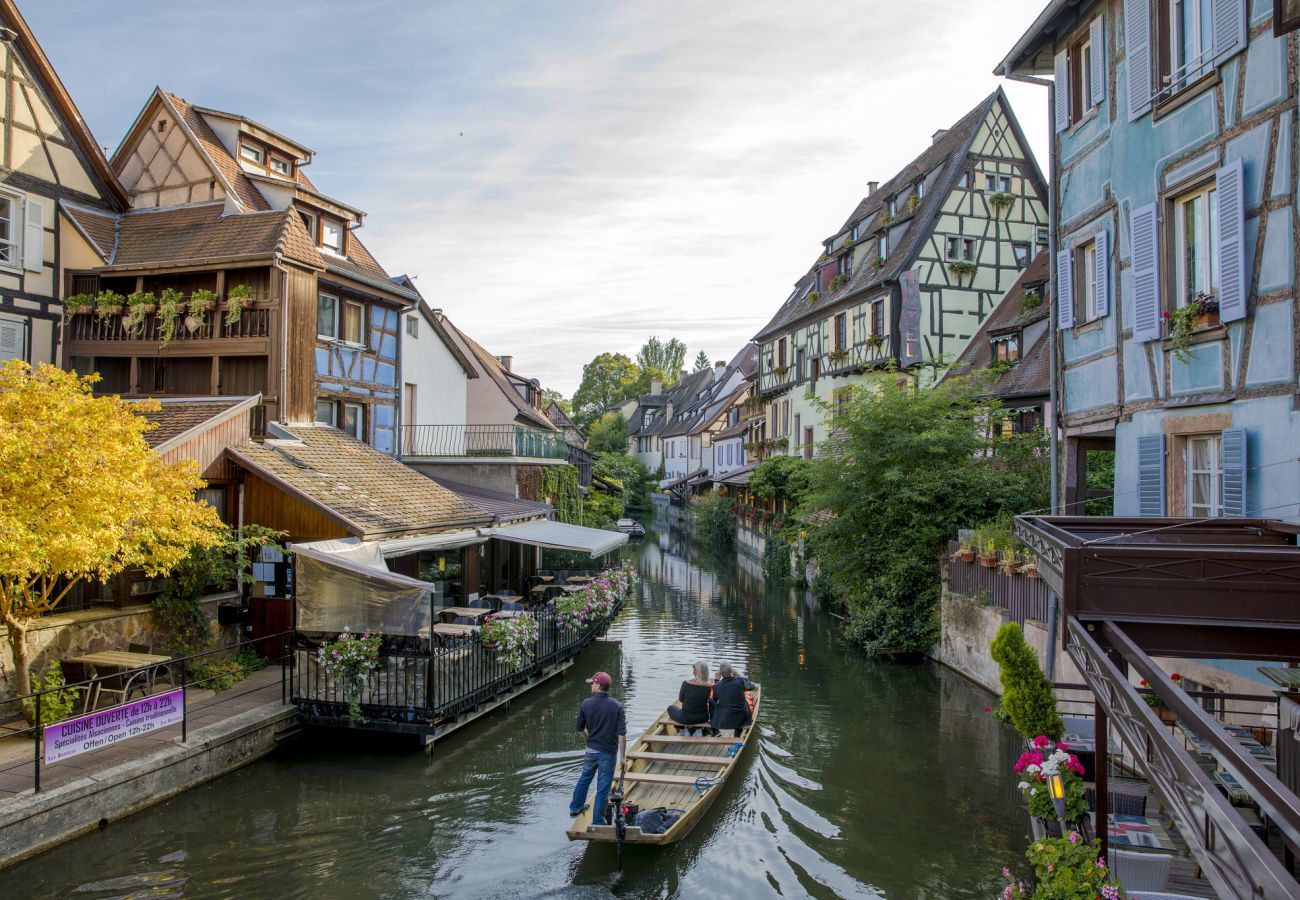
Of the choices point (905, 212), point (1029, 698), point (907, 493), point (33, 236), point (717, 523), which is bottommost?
point (717, 523)

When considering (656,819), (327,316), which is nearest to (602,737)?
(656,819)

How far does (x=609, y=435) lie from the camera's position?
273 feet

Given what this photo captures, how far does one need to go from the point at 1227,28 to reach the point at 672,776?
10460 millimetres

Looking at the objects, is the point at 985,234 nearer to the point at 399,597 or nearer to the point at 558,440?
the point at 558,440

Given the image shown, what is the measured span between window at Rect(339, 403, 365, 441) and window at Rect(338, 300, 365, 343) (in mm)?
1526

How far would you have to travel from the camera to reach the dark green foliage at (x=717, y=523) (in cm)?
4591

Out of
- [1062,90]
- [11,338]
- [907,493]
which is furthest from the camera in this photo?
[907,493]

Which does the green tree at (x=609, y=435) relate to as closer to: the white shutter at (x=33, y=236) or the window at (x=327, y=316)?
Result: the window at (x=327, y=316)

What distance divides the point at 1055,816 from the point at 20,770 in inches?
396

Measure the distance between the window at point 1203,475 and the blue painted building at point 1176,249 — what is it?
0.08 feet

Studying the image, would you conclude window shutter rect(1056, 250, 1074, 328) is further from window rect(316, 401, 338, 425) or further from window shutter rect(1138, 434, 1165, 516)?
window rect(316, 401, 338, 425)

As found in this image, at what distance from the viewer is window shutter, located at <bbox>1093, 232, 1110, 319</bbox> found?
12500 mm

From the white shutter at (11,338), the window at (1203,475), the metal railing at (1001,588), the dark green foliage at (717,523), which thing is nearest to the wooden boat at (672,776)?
the metal railing at (1001,588)

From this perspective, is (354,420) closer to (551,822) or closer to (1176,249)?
(551,822)
